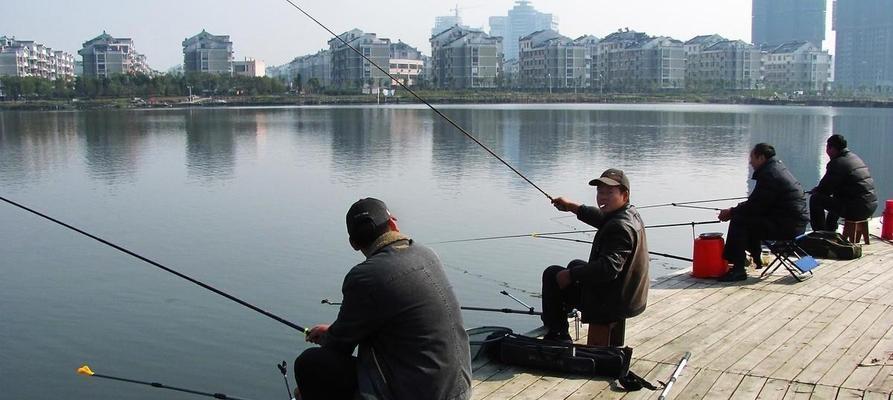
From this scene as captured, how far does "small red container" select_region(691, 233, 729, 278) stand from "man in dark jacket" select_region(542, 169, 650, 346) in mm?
3168

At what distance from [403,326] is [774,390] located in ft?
9.51

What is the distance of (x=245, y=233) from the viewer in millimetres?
17469

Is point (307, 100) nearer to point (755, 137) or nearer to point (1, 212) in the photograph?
point (755, 137)

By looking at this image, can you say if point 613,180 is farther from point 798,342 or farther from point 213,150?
point 213,150

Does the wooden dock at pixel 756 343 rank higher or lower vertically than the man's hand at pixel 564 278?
lower

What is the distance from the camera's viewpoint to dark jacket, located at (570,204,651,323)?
19.1ft

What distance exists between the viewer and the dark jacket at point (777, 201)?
875 centimetres

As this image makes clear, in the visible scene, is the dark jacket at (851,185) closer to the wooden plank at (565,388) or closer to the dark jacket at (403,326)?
the wooden plank at (565,388)

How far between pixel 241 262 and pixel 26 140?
40.4 m

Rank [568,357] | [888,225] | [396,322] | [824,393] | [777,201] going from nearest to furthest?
1. [396,322]
2. [824,393]
3. [568,357]
4. [777,201]
5. [888,225]

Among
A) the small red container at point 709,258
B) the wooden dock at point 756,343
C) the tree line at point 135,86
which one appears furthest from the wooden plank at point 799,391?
the tree line at point 135,86

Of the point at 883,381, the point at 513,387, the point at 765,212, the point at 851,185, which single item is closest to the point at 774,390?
the point at 883,381

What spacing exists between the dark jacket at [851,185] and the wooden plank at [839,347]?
2.98 meters

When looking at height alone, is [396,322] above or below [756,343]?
above
